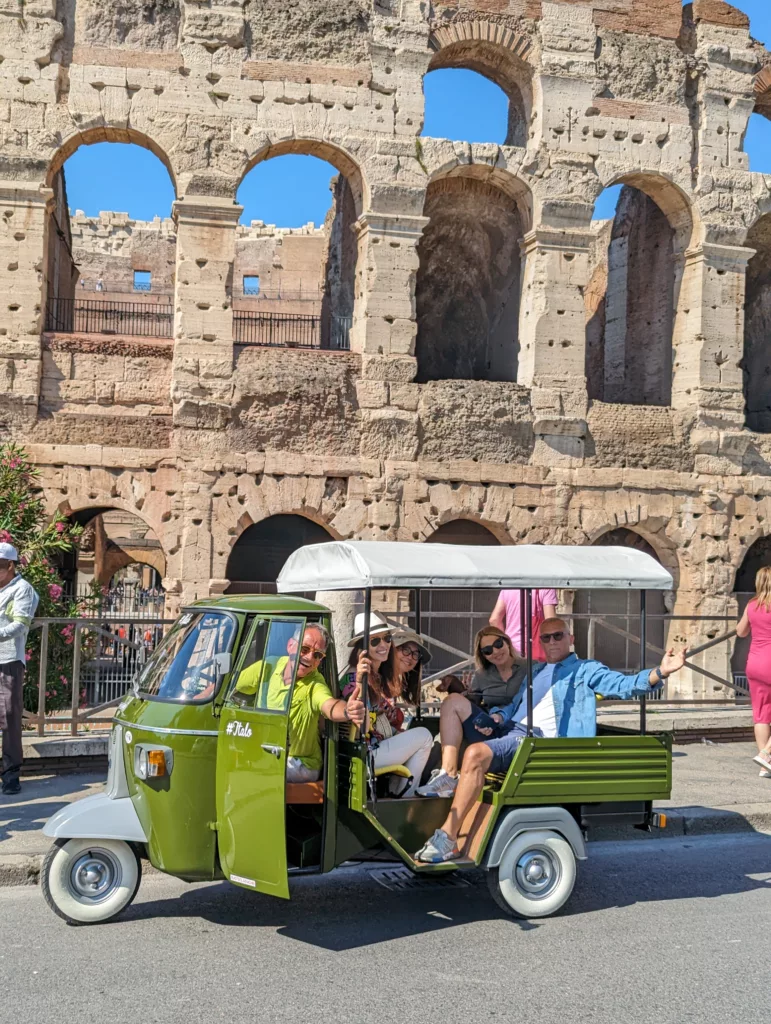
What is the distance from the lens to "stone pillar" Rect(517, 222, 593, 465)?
1495cm

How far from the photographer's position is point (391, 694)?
241 inches

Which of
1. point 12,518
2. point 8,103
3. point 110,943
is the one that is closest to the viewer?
point 110,943

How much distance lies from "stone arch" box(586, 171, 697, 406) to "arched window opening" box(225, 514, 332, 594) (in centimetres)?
562

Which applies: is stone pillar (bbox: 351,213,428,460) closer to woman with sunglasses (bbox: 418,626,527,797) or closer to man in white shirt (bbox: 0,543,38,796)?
man in white shirt (bbox: 0,543,38,796)

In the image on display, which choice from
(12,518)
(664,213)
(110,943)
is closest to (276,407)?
(12,518)

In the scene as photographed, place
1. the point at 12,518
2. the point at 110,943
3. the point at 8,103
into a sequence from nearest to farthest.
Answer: the point at 110,943 → the point at 12,518 → the point at 8,103

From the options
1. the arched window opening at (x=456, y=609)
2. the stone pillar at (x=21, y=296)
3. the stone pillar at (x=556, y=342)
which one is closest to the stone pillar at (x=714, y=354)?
the stone pillar at (x=556, y=342)

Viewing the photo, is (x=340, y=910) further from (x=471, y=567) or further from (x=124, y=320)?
(x=124, y=320)

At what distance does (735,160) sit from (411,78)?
494cm

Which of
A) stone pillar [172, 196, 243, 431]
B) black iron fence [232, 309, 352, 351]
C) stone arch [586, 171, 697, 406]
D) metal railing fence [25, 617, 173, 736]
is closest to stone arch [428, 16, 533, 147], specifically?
stone arch [586, 171, 697, 406]

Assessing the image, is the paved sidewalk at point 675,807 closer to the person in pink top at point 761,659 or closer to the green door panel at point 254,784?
the person in pink top at point 761,659

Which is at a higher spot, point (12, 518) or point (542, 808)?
point (12, 518)

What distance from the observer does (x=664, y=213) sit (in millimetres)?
16297

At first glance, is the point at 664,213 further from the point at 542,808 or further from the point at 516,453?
the point at 542,808
